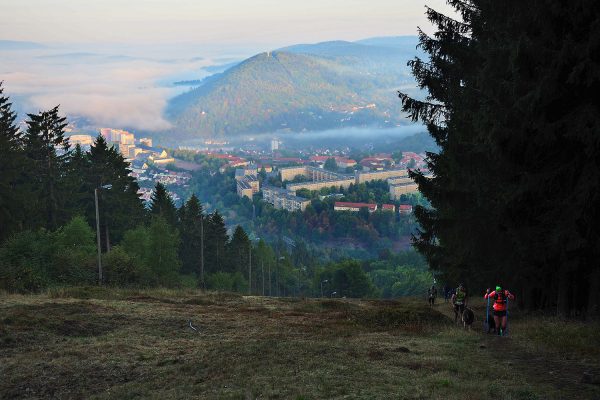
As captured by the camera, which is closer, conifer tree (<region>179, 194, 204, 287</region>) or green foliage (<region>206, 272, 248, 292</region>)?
green foliage (<region>206, 272, 248, 292</region>)

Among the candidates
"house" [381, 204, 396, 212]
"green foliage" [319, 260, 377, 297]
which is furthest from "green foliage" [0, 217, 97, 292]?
"house" [381, 204, 396, 212]

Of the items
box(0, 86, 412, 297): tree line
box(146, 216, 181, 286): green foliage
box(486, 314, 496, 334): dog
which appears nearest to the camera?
box(486, 314, 496, 334): dog

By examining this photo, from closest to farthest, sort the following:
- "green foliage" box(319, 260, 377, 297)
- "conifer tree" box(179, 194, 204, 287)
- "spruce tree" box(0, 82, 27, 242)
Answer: "spruce tree" box(0, 82, 27, 242) < "conifer tree" box(179, 194, 204, 287) < "green foliage" box(319, 260, 377, 297)

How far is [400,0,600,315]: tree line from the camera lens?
34.9 feet

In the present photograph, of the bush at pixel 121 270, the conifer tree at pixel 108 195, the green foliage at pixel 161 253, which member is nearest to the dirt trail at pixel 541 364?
the bush at pixel 121 270

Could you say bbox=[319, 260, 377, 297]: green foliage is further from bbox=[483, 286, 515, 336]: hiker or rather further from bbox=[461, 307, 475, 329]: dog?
Answer: bbox=[483, 286, 515, 336]: hiker

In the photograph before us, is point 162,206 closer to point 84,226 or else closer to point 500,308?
point 84,226

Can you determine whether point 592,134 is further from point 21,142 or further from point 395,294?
point 395,294

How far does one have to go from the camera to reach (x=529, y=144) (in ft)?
38.7

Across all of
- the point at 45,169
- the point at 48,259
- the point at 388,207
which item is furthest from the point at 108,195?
the point at 388,207

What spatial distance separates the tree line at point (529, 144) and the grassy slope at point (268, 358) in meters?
2.06

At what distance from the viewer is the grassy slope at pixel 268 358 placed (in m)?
9.02

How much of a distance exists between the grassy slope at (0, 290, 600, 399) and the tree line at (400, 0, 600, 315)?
2056 millimetres

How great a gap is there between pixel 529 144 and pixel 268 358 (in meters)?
6.64
